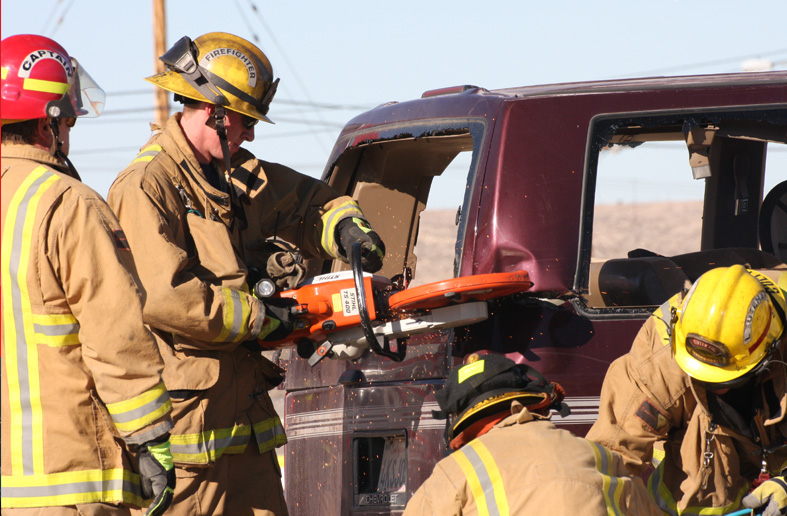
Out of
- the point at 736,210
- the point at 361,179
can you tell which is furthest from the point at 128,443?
the point at 736,210

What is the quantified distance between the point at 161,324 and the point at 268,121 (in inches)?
34.7

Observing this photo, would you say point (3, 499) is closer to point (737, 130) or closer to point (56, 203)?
point (56, 203)

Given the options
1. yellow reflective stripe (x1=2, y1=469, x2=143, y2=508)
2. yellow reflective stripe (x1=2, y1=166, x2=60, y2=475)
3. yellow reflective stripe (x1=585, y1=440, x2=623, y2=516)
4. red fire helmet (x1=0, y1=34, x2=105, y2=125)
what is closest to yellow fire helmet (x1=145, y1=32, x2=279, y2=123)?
red fire helmet (x1=0, y1=34, x2=105, y2=125)

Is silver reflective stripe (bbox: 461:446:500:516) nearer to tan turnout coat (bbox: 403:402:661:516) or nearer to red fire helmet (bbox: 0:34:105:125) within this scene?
tan turnout coat (bbox: 403:402:661:516)

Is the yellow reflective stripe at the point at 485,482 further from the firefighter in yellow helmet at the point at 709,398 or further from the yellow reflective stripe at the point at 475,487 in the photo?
the firefighter in yellow helmet at the point at 709,398

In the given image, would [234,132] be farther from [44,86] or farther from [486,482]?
[486,482]

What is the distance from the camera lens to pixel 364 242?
4.15m

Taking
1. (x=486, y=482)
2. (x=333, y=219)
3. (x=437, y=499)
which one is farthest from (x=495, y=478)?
(x=333, y=219)

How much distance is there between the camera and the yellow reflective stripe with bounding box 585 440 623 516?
2.61 metres

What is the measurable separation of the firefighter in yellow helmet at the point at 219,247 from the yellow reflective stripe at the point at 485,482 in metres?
1.39

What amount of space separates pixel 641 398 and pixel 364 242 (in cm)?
119

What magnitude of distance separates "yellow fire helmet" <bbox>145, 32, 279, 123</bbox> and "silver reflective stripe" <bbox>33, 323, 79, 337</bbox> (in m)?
1.19

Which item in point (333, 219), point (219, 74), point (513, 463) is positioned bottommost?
point (513, 463)

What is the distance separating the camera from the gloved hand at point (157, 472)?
3.19m
